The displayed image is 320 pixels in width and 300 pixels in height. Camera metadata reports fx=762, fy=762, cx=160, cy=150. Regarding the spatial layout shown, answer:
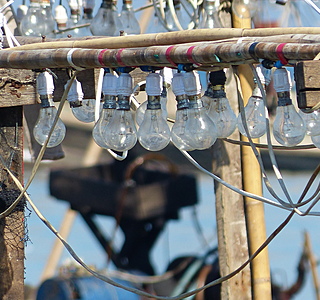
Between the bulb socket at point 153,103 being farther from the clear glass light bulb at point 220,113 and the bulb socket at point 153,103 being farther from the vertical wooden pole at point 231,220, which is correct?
the vertical wooden pole at point 231,220

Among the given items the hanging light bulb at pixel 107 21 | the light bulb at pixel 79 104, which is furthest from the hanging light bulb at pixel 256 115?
the hanging light bulb at pixel 107 21

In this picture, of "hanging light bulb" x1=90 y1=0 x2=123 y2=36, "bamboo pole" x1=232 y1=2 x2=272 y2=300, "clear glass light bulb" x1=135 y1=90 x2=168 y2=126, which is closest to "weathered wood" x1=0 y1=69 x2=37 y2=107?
"clear glass light bulb" x1=135 y1=90 x2=168 y2=126

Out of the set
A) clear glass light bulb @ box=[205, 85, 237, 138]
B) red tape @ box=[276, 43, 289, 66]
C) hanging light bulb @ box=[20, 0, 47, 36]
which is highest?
hanging light bulb @ box=[20, 0, 47, 36]

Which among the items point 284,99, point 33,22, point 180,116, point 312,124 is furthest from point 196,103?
point 33,22

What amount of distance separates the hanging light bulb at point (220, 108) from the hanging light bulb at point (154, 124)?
0.58 feet

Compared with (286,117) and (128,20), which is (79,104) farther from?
(128,20)

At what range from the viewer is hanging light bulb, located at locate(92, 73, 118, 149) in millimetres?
2445

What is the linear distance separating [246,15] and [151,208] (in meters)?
3.87

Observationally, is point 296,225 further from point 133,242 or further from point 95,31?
point 95,31

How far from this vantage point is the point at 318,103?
204 cm

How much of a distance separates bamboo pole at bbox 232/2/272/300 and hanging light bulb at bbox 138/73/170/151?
5.75 feet

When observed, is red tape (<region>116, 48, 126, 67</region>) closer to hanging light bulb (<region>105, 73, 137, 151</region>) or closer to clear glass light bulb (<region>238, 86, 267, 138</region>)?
hanging light bulb (<region>105, 73, 137, 151</region>)

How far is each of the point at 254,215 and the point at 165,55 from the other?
6.78 feet

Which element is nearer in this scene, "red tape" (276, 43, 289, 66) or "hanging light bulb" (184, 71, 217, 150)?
"red tape" (276, 43, 289, 66)
